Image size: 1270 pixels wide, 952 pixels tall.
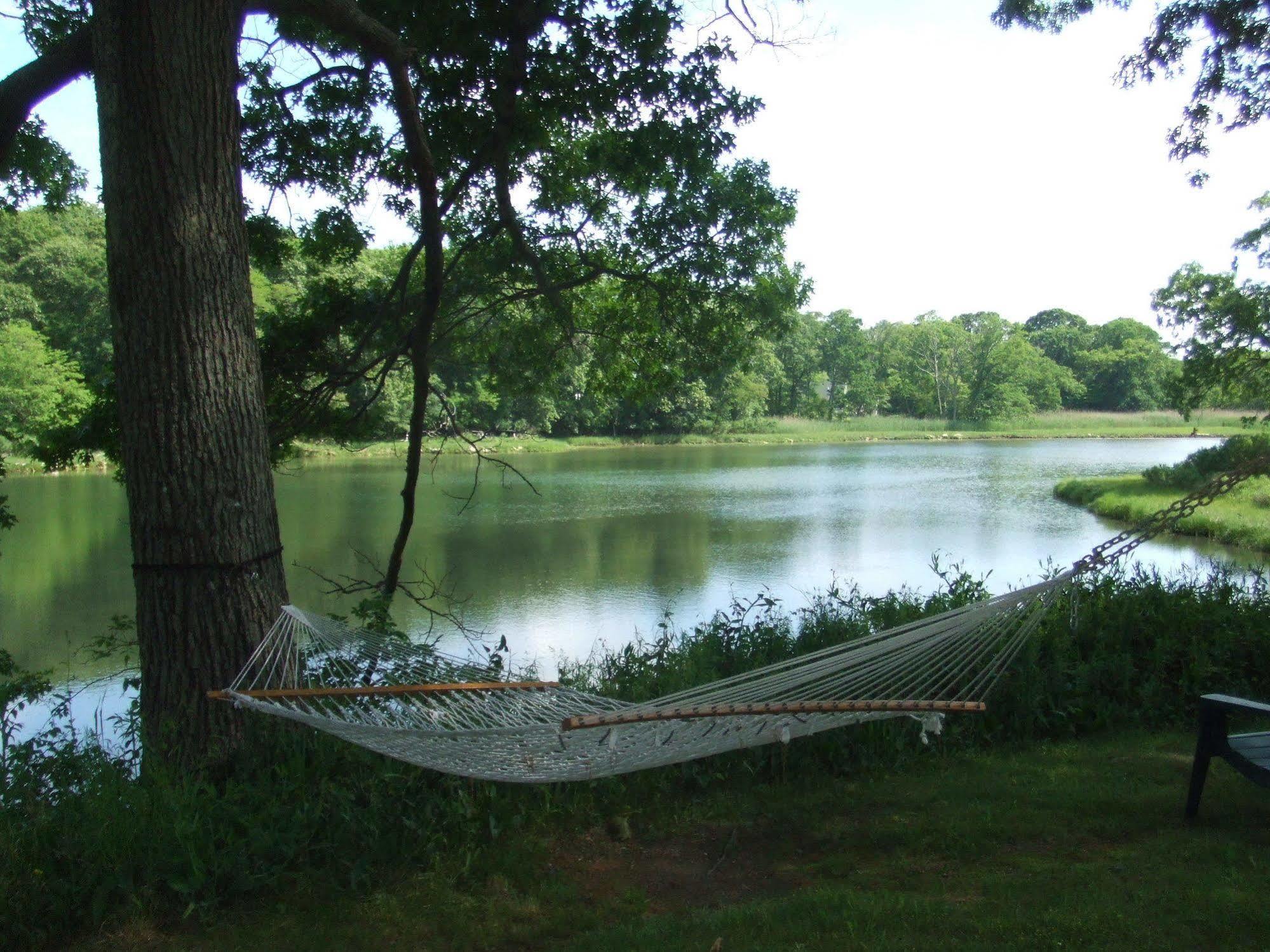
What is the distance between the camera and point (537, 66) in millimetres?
4699

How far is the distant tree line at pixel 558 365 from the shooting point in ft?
15.6

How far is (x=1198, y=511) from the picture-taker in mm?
12297

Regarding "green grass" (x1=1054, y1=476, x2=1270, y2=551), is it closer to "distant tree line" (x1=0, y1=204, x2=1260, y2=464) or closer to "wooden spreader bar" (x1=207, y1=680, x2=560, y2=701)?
"distant tree line" (x1=0, y1=204, x2=1260, y2=464)

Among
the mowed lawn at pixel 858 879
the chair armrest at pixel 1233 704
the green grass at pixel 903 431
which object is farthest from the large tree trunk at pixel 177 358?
the green grass at pixel 903 431

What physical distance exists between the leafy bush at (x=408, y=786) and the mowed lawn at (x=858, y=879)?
6cm

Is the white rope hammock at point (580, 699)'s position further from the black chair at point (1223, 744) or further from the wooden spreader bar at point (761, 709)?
the black chair at point (1223, 744)

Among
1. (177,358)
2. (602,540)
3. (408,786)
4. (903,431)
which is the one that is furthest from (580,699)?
(903,431)

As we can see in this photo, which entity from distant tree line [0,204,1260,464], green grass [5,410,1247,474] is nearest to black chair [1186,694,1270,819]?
distant tree line [0,204,1260,464]

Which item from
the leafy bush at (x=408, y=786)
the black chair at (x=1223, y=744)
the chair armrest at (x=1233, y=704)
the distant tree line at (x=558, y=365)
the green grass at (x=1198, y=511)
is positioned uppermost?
the distant tree line at (x=558, y=365)

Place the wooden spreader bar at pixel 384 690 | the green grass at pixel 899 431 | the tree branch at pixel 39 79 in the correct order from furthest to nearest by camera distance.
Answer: the green grass at pixel 899 431 < the tree branch at pixel 39 79 < the wooden spreader bar at pixel 384 690

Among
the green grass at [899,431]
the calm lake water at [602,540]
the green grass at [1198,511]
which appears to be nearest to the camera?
the calm lake water at [602,540]

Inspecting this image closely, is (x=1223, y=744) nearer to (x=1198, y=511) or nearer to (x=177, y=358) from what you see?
(x=177, y=358)

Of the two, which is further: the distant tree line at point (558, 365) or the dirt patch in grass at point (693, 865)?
the distant tree line at point (558, 365)

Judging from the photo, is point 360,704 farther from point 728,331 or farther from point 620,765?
point 728,331
